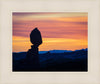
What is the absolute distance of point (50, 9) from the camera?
577 centimetres

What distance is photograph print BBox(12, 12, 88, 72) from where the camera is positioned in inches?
227

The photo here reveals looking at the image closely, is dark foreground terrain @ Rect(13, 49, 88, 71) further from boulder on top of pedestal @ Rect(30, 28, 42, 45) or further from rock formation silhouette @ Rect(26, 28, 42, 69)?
boulder on top of pedestal @ Rect(30, 28, 42, 45)

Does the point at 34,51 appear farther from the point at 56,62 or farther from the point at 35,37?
the point at 56,62

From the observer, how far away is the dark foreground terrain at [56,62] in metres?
5.78

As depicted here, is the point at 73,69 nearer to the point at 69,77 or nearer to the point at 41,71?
the point at 69,77

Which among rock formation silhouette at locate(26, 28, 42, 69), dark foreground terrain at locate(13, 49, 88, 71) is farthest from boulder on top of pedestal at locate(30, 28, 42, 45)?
dark foreground terrain at locate(13, 49, 88, 71)

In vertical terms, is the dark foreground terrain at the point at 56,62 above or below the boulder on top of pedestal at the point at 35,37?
below

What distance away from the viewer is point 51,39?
19.0 feet

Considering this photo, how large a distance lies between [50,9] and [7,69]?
1.26 meters

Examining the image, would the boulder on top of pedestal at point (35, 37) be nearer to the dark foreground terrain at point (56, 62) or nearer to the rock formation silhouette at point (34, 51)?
the rock formation silhouette at point (34, 51)

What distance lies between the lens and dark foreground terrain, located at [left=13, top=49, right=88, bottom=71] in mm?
5781

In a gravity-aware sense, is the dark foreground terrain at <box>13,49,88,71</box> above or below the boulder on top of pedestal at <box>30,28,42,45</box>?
below

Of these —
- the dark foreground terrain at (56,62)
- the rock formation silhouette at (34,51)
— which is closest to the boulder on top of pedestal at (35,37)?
the rock formation silhouette at (34,51)

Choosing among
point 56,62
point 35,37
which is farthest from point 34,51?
Answer: point 56,62
